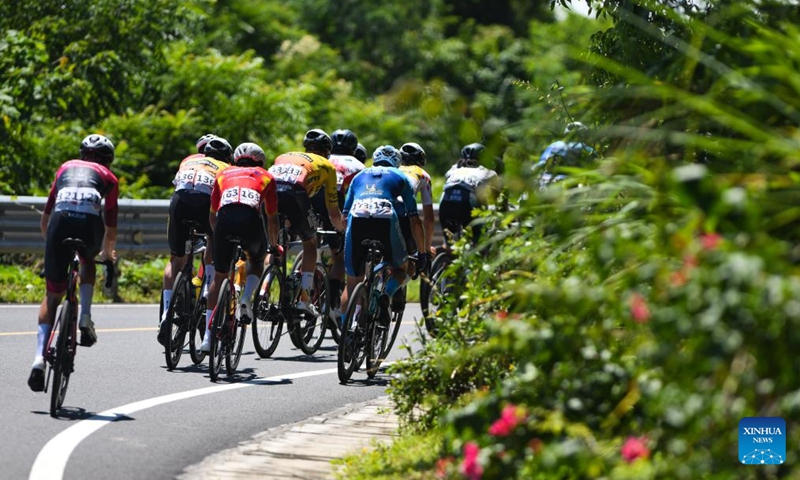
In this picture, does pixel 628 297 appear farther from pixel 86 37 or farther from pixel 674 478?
pixel 86 37

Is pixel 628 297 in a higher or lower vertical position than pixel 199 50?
lower

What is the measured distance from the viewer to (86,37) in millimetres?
23438

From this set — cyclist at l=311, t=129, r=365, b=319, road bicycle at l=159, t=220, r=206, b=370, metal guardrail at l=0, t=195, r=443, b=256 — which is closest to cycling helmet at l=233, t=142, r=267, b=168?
road bicycle at l=159, t=220, r=206, b=370

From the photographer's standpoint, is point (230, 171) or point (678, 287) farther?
point (230, 171)

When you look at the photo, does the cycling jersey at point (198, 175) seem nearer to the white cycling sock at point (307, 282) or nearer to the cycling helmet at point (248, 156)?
the cycling helmet at point (248, 156)

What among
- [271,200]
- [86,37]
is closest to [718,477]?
[271,200]

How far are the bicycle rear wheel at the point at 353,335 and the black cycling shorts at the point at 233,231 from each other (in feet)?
3.12

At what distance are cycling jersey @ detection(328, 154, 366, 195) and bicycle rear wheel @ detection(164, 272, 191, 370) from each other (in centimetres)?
267

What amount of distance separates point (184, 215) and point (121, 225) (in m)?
6.14

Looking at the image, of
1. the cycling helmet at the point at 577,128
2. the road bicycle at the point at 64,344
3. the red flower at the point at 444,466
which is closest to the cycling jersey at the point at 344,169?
the road bicycle at the point at 64,344

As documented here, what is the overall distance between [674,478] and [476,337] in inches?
126

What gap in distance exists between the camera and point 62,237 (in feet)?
29.0

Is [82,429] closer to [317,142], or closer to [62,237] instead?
[62,237]

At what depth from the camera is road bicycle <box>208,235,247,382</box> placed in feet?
34.1
